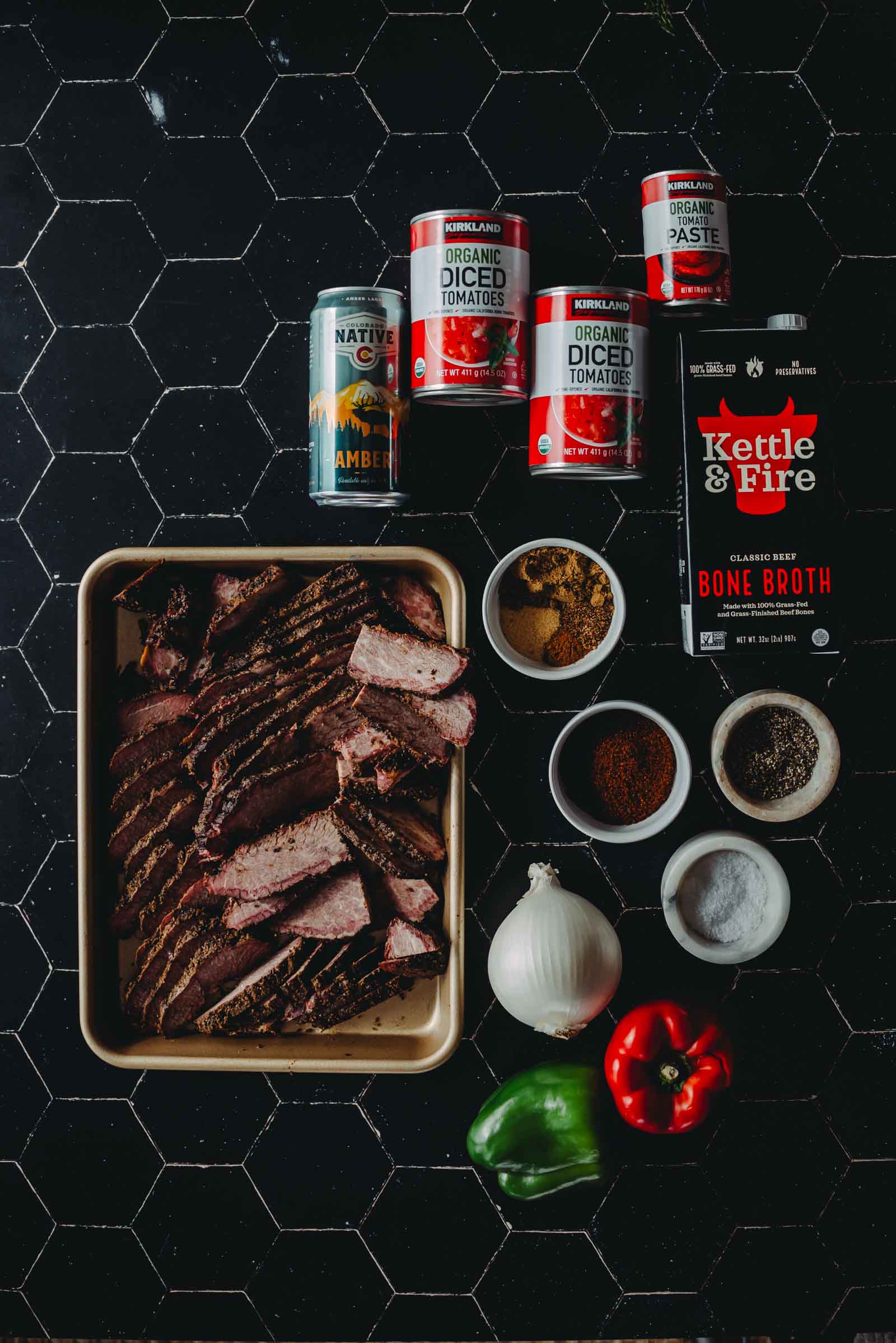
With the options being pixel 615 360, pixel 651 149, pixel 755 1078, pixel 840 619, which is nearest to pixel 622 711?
pixel 840 619

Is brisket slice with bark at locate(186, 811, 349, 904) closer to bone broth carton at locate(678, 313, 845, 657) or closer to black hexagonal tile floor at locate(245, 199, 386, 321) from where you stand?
bone broth carton at locate(678, 313, 845, 657)

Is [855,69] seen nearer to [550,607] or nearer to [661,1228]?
[550,607]

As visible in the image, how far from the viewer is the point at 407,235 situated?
155 cm

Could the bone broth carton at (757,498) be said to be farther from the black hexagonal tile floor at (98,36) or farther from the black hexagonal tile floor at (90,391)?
the black hexagonal tile floor at (98,36)

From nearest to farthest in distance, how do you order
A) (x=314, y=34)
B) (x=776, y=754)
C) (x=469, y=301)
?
(x=469, y=301), (x=776, y=754), (x=314, y=34)

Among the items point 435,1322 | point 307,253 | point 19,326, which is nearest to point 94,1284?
point 435,1322

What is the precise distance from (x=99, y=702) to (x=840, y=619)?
1.17 meters

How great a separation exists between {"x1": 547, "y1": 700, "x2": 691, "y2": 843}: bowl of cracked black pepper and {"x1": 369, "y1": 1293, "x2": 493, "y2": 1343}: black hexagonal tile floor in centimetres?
83

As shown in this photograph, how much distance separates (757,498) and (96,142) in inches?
49.1

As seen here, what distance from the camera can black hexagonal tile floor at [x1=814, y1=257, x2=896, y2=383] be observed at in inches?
61.2

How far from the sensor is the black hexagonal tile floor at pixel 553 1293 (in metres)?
1.56

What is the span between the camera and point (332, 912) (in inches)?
58.9

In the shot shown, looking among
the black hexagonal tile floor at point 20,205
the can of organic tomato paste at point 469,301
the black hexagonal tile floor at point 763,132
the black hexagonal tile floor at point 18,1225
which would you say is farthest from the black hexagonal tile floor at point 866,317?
the black hexagonal tile floor at point 18,1225

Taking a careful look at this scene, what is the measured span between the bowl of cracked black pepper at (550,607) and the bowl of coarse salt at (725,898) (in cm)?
34
